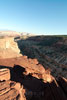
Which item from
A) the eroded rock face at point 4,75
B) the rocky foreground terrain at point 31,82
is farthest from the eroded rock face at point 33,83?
the eroded rock face at point 4,75

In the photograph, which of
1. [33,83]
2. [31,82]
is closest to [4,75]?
[31,82]

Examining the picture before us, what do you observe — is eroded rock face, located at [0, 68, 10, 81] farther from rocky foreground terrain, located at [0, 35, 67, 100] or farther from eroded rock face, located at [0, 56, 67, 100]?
eroded rock face, located at [0, 56, 67, 100]

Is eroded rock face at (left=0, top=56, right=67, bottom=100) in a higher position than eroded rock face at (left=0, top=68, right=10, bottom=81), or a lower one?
lower

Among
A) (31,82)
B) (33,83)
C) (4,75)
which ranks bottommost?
(33,83)

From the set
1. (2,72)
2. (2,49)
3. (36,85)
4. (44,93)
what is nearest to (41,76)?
(36,85)

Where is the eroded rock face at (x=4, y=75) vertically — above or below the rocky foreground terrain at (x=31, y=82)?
above

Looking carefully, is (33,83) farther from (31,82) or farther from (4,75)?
(4,75)

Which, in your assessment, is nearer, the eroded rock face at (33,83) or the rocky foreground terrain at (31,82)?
the rocky foreground terrain at (31,82)

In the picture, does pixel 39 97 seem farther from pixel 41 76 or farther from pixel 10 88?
pixel 10 88

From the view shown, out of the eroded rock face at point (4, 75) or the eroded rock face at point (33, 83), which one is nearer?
the eroded rock face at point (4, 75)

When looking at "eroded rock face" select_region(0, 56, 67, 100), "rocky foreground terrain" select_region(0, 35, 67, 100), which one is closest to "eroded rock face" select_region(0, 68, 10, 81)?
"rocky foreground terrain" select_region(0, 35, 67, 100)

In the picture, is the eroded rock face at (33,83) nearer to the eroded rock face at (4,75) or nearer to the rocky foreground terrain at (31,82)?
the rocky foreground terrain at (31,82)
